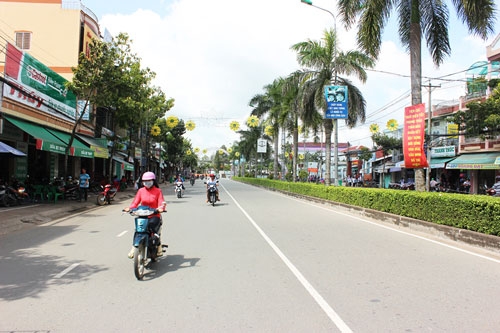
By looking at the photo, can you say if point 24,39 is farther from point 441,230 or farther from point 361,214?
point 441,230

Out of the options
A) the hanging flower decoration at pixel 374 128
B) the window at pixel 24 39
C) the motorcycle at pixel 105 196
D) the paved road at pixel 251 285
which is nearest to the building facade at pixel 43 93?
the window at pixel 24 39

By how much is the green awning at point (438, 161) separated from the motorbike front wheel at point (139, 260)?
93.9ft

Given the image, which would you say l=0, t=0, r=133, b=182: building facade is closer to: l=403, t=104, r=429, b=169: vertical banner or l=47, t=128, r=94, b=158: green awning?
l=47, t=128, r=94, b=158: green awning

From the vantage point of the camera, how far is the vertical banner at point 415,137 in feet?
41.7

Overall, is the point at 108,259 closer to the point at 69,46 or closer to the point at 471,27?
the point at 471,27

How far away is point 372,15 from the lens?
14859 millimetres

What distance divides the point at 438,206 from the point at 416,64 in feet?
20.4

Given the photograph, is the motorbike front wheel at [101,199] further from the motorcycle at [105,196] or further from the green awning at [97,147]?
the green awning at [97,147]

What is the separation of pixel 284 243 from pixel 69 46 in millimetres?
23437

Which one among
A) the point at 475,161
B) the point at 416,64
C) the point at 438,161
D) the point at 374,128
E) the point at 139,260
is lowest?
the point at 139,260

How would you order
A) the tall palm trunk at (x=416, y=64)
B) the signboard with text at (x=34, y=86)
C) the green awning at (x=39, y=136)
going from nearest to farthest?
the tall palm trunk at (x=416, y=64)
the green awning at (x=39, y=136)
the signboard with text at (x=34, y=86)

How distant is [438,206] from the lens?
1048 centimetres

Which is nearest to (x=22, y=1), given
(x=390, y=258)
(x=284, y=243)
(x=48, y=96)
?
(x=48, y=96)

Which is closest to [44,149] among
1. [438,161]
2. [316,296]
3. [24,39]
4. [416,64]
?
[24,39]
